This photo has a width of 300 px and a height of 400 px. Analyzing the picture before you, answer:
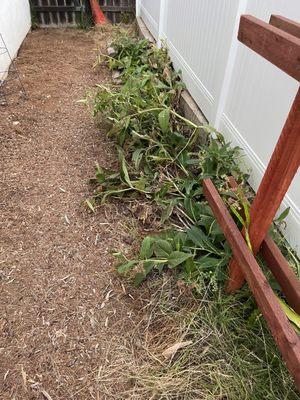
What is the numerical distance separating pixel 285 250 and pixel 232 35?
4.17 ft

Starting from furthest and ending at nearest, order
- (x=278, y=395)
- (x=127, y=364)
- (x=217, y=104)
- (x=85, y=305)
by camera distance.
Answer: (x=217, y=104) < (x=85, y=305) < (x=127, y=364) < (x=278, y=395)

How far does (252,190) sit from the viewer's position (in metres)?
1.99

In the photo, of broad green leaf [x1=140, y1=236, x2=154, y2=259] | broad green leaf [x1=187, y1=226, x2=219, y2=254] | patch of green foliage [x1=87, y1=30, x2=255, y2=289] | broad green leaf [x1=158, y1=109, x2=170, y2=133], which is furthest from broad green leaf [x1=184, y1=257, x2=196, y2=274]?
broad green leaf [x1=158, y1=109, x2=170, y2=133]

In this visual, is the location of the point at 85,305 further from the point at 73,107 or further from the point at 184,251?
the point at 73,107

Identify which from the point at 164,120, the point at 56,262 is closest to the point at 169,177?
the point at 164,120

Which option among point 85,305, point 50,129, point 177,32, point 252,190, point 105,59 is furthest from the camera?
point 105,59

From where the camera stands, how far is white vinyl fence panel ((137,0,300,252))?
1.62 meters

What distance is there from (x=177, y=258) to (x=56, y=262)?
0.70 meters

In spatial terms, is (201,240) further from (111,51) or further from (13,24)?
(13,24)

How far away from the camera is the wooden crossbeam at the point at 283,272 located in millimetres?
1279

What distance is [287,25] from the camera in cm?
107

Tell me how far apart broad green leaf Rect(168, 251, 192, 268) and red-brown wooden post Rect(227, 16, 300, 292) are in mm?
428

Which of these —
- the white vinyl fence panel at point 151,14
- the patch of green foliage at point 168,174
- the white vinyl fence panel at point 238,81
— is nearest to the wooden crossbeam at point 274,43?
the white vinyl fence panel at point 238,81

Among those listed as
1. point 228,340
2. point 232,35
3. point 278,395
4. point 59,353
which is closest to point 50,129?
point 232,35
